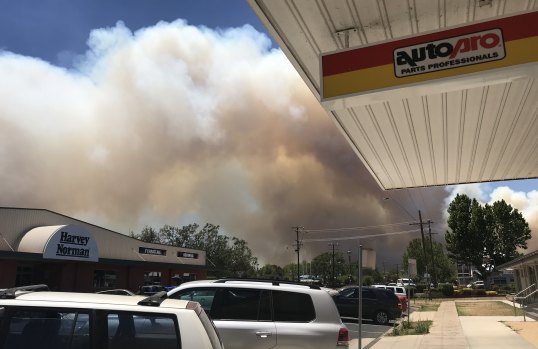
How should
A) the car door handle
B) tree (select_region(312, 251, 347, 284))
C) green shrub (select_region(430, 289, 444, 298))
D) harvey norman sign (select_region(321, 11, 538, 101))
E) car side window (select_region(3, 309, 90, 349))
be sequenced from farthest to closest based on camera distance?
tree (select_region(312, 251, 347, 284)) < green shrub (select_region(430, 289, 444, 298)) < the car door handle < harvey norman sign (select_region(321, 11, 538, 101)) < car side window (select_region(3, 309, 90, 349))

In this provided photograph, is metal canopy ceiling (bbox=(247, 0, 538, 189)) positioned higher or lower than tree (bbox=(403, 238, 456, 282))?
lower

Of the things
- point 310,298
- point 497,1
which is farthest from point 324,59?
point 310,298

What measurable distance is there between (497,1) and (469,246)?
70.4m

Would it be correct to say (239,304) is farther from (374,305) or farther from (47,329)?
(374,305)

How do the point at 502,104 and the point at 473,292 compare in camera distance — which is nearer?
the point at 502,104

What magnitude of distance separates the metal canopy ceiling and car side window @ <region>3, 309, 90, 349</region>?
10.7ft

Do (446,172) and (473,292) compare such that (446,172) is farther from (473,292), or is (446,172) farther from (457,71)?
(473,292)

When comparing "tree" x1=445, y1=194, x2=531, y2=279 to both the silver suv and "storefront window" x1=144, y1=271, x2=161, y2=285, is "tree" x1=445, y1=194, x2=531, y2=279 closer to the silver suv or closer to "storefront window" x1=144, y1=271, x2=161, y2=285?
"storefront window" x1=144, y1=271, x2=161, y2=285

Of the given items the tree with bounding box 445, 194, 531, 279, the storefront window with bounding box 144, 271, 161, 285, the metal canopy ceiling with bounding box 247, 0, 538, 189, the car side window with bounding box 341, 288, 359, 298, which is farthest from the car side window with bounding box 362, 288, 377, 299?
the tree with bounding box 445, 194, 531, 279

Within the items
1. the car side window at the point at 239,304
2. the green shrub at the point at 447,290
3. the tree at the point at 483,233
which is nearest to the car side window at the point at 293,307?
the car side window at the point at 239,304

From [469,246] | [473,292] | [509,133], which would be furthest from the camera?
[469,246]

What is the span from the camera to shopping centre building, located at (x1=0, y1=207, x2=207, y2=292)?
3344 cm

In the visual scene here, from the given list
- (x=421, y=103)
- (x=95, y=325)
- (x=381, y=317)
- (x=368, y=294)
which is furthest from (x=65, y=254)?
(x=95, y=325)

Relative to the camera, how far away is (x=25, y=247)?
33531 mm
